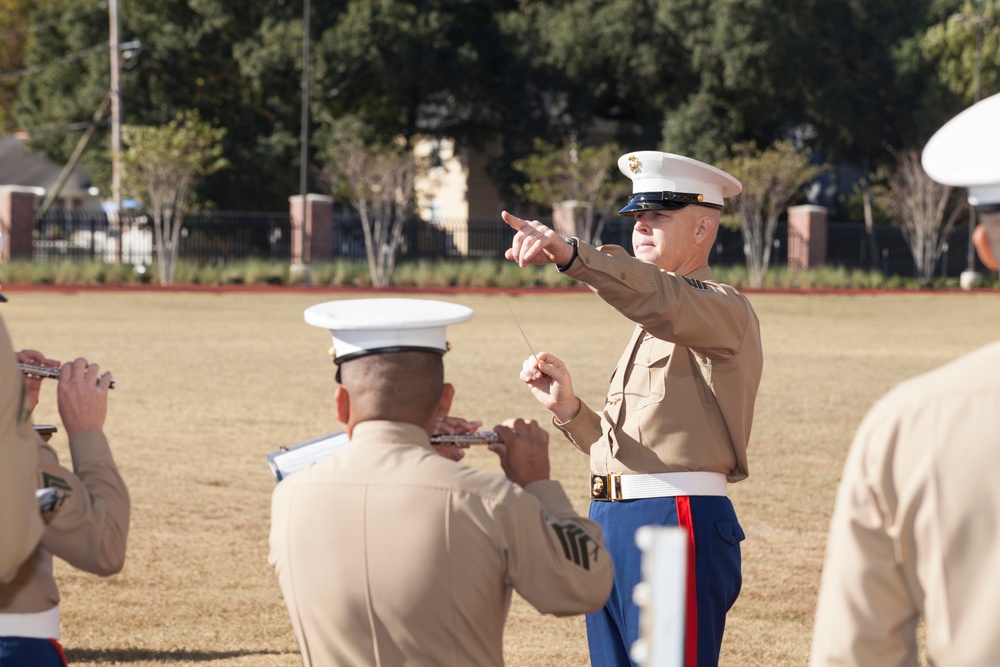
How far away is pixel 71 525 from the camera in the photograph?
2.68 m

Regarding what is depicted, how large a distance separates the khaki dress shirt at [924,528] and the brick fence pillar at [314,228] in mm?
39538

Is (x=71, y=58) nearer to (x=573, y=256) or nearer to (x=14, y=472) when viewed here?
(x=573, y=256)

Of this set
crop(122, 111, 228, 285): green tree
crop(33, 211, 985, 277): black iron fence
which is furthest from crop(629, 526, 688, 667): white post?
crop(33, 211, 985, 277): black iron fence

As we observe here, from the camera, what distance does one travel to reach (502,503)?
255cm

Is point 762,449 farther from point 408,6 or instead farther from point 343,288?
point 408,6

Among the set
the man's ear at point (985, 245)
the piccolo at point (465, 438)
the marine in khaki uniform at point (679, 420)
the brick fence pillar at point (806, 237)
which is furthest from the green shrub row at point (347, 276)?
the man's ear at point (985, 245)

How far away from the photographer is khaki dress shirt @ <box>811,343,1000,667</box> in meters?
1.95

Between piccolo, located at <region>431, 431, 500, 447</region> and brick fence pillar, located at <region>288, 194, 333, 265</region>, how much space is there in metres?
38.6

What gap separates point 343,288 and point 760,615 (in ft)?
98.6

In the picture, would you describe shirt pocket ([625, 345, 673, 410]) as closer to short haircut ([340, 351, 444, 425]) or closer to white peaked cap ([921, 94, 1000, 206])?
short haircut ([340, 351, 444, 425])

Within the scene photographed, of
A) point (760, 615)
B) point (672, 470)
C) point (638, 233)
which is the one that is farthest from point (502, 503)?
point (760, 615)

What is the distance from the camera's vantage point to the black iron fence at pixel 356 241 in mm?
41188

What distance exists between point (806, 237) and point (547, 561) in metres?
42.6

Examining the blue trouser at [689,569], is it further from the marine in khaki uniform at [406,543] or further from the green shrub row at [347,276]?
the green shrub row at [347,276]
